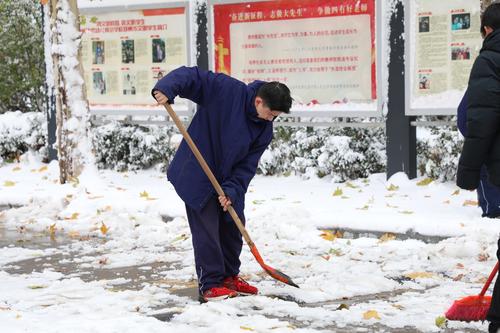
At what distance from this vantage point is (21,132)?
14.4 m

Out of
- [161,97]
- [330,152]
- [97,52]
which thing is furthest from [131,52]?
[161,97]

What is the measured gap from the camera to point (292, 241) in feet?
25.8

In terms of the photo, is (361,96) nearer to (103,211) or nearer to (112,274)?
(103,211)

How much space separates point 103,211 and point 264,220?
2001mm

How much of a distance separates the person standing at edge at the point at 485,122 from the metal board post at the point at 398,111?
6.07 m

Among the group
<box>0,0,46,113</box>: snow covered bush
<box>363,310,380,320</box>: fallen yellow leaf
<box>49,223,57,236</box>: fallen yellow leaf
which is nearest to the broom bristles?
<box>363,310,380,320</box>: fallen yellow leaf

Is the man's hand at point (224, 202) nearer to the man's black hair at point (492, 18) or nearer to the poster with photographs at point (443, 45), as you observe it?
the man's black hair at point (492, 18)

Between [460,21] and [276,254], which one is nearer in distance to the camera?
[276,254]

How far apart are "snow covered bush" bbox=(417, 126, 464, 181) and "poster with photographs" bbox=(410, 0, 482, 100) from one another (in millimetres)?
652

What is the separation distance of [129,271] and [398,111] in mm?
4859

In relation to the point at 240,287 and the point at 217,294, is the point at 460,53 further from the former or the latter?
the point at 217,294

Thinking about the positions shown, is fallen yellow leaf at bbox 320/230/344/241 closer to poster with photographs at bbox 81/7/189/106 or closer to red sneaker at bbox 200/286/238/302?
red sneaker at bbox 200/286/238/302

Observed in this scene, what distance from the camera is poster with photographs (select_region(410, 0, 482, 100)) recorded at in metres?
10.0

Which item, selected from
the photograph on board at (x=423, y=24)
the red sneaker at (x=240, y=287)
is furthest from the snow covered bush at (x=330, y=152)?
the red sneaker at (x=240, y=287)
